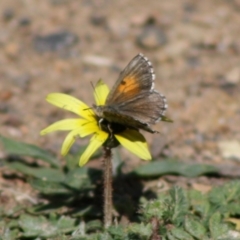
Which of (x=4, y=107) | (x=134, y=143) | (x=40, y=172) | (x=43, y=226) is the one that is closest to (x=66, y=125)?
(x=134, y=143)

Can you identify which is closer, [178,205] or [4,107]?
[178,205]

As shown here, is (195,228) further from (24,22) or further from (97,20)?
(24,22)

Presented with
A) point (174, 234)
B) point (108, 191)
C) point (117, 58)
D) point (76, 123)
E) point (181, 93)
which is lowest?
point (174, 234)

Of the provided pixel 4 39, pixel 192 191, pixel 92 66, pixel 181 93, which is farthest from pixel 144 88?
pixel 4 39

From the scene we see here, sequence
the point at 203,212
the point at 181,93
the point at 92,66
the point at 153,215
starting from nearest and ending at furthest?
1. the point at 153,215
2. the point at 203,212
3. the point at 181,93
4. the point at 92,66

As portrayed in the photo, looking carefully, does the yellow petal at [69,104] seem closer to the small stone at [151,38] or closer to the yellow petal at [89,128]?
the yellow petal at [89,128]

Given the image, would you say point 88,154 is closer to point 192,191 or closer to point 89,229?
point 89,229
